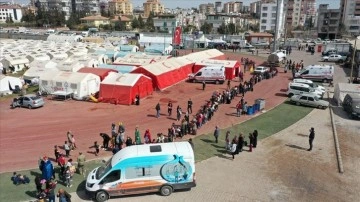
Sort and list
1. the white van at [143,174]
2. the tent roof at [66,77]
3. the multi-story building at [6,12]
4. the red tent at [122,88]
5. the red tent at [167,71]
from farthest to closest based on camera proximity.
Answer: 1. the multi-story building at [6,12]
2. the red tent at [167,71]
3. the tent roof at [66,77]
4. the red tent at [122,88]
5. the white van at [143,174]

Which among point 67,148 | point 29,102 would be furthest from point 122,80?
point 67,148

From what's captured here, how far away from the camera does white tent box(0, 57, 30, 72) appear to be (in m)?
45.5

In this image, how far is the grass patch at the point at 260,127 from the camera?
19641 millimetres

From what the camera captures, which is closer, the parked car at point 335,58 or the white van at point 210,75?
the white van at point 210,75

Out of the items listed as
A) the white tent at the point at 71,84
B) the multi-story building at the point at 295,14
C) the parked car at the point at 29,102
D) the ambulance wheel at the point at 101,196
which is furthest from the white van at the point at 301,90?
the multi-story building at the point at 295,14

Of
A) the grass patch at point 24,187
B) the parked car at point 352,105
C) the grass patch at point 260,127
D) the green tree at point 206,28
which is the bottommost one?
the grass patch at point 24,187

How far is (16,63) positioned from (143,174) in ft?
128

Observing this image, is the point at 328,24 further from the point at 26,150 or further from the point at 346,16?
the point at 26,150

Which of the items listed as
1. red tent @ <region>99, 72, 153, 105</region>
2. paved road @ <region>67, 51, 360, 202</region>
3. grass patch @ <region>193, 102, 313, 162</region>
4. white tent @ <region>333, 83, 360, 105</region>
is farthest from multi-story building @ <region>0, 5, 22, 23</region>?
paved road @ <region>67, 51, 360, 202</region>

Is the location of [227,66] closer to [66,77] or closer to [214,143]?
[66,77]

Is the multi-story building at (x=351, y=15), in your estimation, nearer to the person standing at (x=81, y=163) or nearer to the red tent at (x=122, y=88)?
the red tent at (x=122, y=88)

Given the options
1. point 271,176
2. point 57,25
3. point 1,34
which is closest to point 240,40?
point 271,176

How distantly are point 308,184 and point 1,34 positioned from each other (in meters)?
101

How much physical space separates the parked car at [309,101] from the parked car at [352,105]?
145 cm
